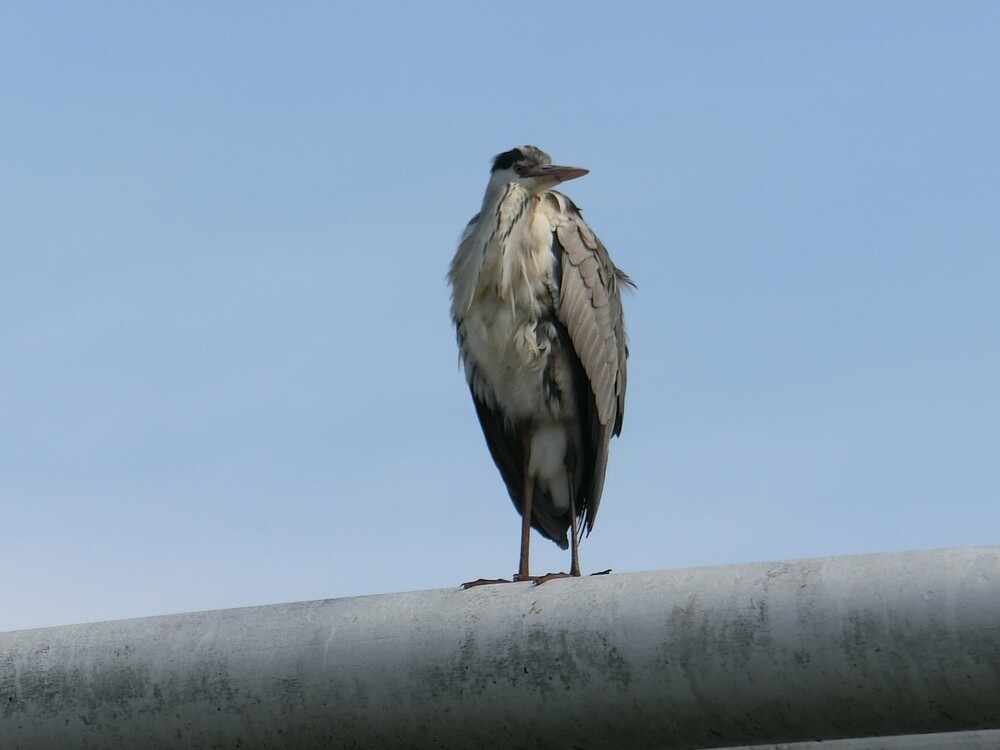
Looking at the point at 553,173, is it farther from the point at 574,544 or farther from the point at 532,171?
the point at 574,544

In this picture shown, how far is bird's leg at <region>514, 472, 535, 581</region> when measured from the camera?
576cm

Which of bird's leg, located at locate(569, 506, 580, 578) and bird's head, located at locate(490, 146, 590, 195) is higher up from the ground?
bird's head, located at locate(490, 146, 590, 195)

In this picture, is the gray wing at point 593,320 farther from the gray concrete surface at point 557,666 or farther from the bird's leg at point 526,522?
the gray concrete surface at point 557,666

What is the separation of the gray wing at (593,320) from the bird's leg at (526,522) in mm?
300

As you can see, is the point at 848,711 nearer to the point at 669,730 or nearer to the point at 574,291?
the point at 669,730

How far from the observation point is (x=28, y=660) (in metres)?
2.61

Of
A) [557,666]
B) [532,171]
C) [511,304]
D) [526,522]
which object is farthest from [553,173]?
[557,666]

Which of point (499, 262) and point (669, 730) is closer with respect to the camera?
point (669, 730)

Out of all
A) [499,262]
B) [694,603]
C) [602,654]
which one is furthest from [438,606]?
[499,262]

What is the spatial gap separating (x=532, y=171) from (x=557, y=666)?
4.00 meters

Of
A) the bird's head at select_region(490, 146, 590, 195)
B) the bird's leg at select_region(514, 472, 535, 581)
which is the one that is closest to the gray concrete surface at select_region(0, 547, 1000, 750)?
the bird's leg at select_region(514, 472, 535, 581)

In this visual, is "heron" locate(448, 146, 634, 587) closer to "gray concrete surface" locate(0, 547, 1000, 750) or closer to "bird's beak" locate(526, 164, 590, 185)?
"bird's beak" locate(526, 164, 590, 185)

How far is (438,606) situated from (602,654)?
342 mm

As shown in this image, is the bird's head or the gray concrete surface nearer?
the gray concrete surface
